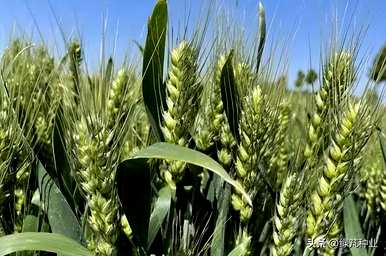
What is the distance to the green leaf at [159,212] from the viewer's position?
74 centimetres

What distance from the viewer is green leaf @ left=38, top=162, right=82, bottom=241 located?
744 mm

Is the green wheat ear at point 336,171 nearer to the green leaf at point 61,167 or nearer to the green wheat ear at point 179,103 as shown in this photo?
the green wheat ear at point 179,103

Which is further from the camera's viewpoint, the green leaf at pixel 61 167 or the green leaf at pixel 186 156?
the green leaf at pixel 61 167

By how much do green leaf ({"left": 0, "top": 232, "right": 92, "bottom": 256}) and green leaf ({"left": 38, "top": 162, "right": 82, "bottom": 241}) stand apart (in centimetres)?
11

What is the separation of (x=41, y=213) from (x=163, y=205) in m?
0.23

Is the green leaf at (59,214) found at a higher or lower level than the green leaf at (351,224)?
higher

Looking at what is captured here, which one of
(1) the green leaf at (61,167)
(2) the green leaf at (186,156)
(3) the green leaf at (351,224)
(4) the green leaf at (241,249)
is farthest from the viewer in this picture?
(3) the green leaf at (351,224)

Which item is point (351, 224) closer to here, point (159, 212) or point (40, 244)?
point (159, 212)

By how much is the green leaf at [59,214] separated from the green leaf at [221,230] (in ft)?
0.70

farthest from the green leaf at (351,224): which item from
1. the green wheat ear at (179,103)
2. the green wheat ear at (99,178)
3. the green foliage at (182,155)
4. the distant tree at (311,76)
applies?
the green wheat ear at (99,178)

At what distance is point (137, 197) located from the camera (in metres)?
0.71

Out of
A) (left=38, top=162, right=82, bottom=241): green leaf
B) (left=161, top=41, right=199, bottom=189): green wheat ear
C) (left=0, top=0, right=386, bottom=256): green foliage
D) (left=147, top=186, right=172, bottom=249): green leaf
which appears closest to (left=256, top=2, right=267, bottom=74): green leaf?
(left=0, top=0, right=386, bottom=256): green foliage

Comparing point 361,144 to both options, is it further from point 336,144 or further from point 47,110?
point 47,110

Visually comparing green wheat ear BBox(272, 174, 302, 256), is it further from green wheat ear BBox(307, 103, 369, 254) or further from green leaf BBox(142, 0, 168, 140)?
green leaf BBox(142, 0, 168, 140)
